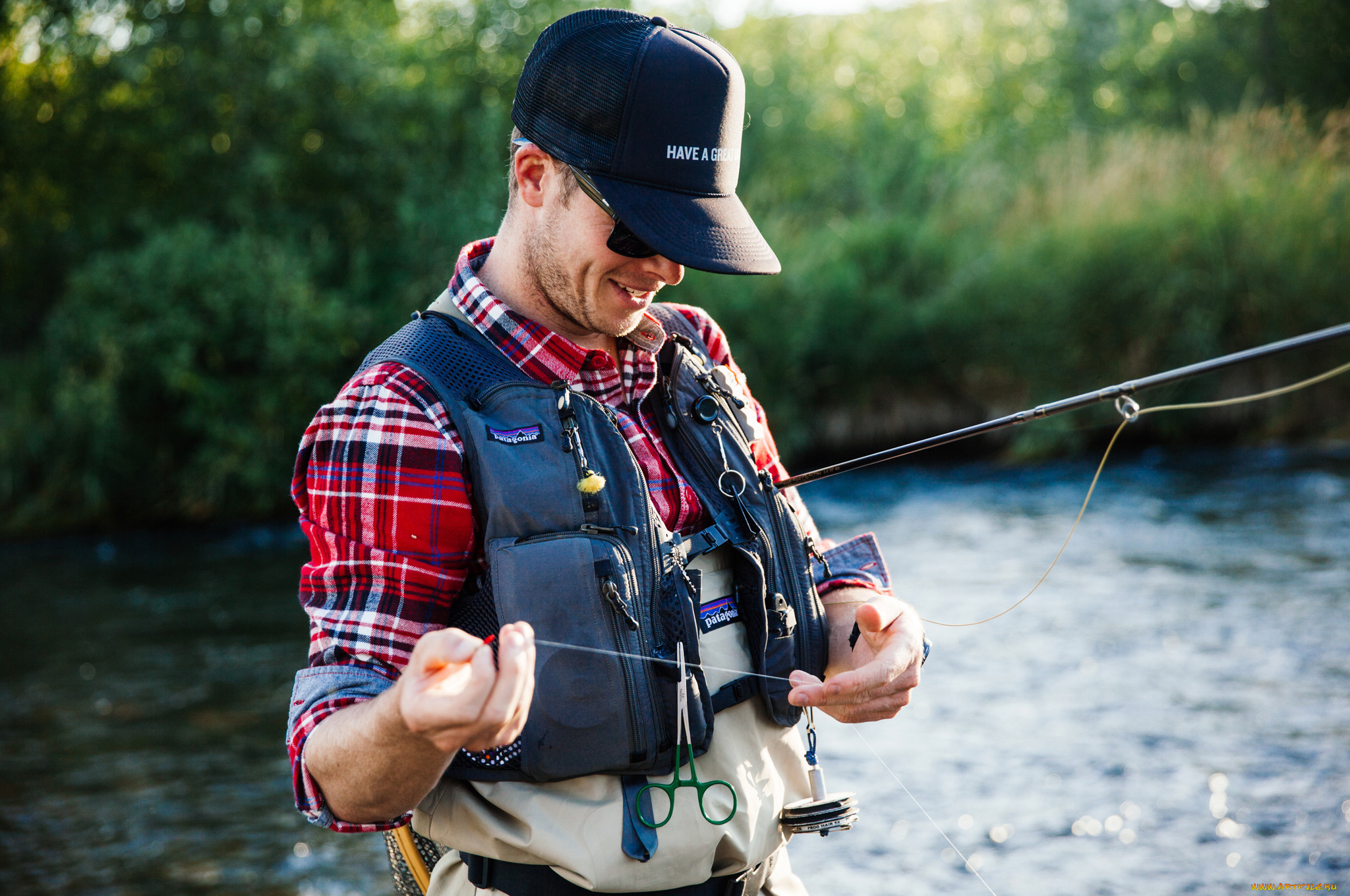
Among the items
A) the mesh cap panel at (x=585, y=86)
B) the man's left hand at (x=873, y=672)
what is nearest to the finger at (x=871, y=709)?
the man's left hand at (x=873, y=672)

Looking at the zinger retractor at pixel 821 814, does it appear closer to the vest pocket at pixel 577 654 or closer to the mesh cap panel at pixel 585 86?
the vest pocket at pixel 577 654

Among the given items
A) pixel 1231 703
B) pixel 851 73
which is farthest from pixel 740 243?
pixel 851 73

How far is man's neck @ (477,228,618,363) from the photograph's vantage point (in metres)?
1.79

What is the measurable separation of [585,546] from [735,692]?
354mm

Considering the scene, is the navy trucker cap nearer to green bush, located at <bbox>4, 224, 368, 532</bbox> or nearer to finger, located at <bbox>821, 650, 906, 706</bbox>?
finger, located at <bbox>821, 650, 906, 706</bbox>

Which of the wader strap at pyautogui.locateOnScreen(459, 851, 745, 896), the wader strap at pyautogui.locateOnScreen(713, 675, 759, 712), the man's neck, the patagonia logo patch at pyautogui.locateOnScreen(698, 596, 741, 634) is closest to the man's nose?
the man's neck

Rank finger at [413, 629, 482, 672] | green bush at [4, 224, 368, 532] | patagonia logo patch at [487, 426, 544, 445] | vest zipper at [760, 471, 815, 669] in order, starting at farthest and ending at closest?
green bush at [4, 224, 368, 532] → vest zipper at [760, 471, 815, 669] → patagonia logo patch at [487, 426, 544, 445] → finger at [413, 629, 482, 672]

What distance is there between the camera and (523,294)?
1792 millimetres

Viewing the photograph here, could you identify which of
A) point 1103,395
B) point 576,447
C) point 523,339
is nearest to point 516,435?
point 576,447

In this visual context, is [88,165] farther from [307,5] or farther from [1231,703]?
[1231,703]

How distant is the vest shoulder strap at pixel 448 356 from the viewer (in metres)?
1.62

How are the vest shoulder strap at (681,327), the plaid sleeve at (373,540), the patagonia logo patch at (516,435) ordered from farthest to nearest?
1. the vest shoulder strap at (681,327)
2. the patagonia logo patch at (516,435)
3. the plaid sleeve at (373,540)

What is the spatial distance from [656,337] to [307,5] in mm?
13041

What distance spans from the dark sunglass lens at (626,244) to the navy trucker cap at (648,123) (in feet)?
0.12
